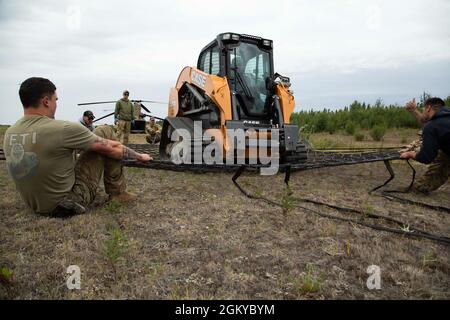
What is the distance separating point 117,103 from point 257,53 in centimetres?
608

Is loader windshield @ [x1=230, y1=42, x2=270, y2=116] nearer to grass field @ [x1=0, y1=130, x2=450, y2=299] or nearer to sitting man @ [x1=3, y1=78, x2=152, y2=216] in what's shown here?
grass field @ [x1=0, y1=130, x2=450, y2=299]

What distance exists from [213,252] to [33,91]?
2107 millimetres

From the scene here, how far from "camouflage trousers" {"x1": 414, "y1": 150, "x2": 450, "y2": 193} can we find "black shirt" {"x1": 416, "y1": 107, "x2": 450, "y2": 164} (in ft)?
2.41

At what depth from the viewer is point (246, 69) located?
21.4 feet

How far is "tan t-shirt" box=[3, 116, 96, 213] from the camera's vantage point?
9.96 feet

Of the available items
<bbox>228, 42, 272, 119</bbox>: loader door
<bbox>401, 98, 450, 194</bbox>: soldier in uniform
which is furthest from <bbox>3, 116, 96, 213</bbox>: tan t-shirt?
<bbox>401, 98, 450, 194</bbox>: soldier in uniform

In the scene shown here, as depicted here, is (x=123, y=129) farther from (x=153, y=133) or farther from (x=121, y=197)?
(x=121, y=197)

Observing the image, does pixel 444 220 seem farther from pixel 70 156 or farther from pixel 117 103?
pixel 117 103

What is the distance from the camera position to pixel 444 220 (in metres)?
3.66

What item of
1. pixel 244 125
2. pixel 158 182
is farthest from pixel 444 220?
pixel 158 182
